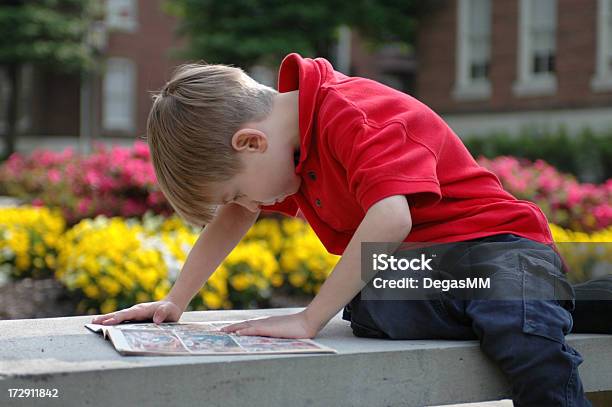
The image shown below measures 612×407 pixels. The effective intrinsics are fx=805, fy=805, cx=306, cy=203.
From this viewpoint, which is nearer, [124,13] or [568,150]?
[568,150]

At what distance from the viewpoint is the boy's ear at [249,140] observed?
207cm

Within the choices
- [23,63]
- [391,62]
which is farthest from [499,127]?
[23,63]

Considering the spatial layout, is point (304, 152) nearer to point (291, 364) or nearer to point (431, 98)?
point (291, 364)

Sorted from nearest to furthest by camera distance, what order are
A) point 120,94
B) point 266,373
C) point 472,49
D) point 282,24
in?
point 266,373 → point 472,49 → point 282,24 → point 120,94

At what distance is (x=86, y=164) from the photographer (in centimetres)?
681

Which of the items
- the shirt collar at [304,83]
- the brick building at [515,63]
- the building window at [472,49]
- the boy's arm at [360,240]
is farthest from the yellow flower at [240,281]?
the building window at [472,49]

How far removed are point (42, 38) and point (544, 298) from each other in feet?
75.9

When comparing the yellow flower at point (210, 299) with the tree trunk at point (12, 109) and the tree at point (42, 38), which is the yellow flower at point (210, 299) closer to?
the tree at point (42, 38)

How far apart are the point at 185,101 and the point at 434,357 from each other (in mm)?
909

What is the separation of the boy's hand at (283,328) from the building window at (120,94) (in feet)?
80.9

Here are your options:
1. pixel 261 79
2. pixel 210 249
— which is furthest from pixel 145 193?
pixel 261 79

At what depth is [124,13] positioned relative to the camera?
26.2 meters

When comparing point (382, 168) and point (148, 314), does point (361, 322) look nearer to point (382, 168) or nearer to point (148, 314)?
point (382, 168)

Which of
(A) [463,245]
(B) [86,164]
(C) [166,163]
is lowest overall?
(B) [86,164]
